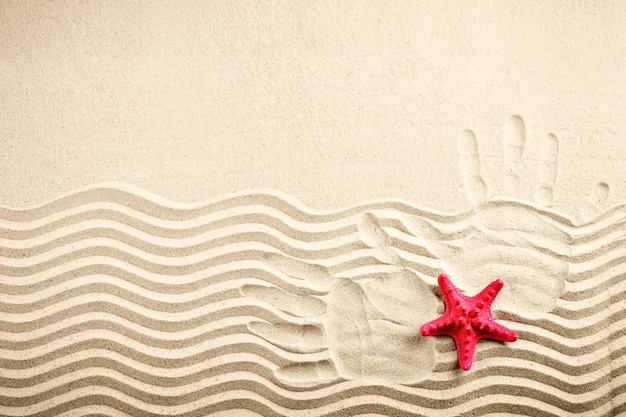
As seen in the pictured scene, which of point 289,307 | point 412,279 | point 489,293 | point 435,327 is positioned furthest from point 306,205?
point 489,293

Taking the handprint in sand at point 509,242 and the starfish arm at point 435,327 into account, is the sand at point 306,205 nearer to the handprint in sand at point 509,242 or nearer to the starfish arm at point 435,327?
the handprint in sand at point 509,242

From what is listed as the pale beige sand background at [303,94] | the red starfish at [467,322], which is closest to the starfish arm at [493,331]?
the red starfish at [467,322]

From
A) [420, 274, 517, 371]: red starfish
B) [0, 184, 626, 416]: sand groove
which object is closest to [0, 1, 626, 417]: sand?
[0, 184, 626, 416]: sand groove

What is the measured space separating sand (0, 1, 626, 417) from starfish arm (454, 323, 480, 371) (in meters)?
0.12

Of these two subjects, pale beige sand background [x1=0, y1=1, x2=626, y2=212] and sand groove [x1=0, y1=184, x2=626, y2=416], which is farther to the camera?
pale beige sand background [x1=0, y1=1, x2=626, y2=212]

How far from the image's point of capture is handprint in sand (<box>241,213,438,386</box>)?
2123mm

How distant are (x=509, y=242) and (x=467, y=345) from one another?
1.71 feet

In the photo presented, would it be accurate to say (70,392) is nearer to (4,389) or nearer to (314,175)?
(4,389)

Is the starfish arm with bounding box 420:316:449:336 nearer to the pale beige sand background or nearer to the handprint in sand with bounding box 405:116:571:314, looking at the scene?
the handprint in sand with bounding box 405:116:571:314

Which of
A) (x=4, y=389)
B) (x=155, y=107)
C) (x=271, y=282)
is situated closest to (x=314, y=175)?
(x=271, y=282)

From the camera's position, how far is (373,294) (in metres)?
2.16

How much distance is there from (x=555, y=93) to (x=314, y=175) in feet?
3.91

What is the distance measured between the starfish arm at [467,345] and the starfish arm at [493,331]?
1.5 inches

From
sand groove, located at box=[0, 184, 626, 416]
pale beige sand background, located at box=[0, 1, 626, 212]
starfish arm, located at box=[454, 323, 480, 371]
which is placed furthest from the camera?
pale beige sand background, located at box=[0, 1, 626, 212]
